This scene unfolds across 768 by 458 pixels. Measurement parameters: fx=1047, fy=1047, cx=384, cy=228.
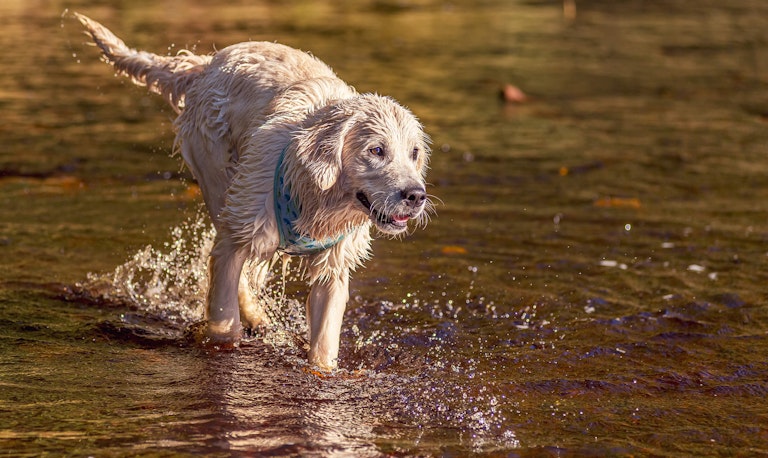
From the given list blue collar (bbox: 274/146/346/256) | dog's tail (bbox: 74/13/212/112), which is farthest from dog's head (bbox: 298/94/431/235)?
dog's tail (bbox: 74/13/212/112)

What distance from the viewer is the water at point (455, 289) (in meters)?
5.64

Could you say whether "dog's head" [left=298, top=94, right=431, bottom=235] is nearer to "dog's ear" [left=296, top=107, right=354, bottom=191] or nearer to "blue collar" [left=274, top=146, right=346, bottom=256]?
"dog's ear" [left=296, top=107, right=354, bottom=191]

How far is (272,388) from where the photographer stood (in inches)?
241

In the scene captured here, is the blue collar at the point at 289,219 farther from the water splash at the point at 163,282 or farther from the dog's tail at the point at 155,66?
the dog's tail at the point at 155,66

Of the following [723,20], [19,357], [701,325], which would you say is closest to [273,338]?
[19,357]

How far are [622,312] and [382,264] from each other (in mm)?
2092

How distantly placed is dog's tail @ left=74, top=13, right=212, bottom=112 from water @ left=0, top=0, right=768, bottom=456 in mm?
1216

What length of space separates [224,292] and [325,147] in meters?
1.33

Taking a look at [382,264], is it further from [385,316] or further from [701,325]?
[701,325]

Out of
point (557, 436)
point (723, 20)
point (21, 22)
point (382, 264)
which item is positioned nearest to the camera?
point (557, 436)

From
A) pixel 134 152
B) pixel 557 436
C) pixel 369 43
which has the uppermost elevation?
pixel 369 43

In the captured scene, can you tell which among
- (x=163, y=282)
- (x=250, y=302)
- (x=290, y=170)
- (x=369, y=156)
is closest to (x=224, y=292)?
(x=250, y=302)

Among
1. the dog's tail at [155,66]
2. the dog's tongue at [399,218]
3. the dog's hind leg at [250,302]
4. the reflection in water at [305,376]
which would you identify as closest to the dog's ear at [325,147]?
the dog's tongue at [399,218]

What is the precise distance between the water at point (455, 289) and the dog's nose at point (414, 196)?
121cm
